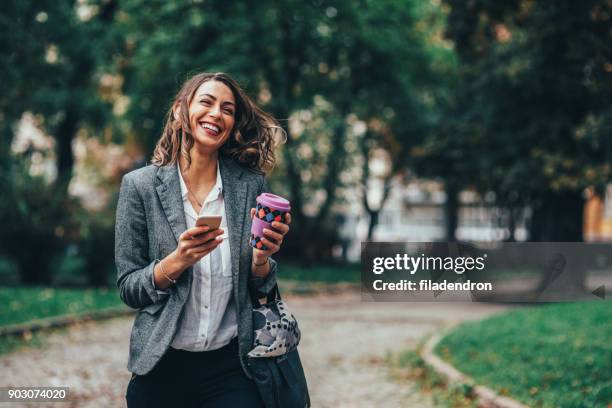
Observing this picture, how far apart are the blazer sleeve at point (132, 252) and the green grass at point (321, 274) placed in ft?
63.3

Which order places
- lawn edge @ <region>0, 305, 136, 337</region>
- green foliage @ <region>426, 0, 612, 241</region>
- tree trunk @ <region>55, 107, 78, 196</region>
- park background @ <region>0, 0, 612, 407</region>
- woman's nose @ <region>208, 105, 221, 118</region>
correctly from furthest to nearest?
1. tree trunk @ <region>55, 107, 78, 196</region>
2. green foliage @ <region>426, 0, 612, 241</region>
3. lawn edge @ <region>0, 305, 136, 337</region>
4. park background @ <region>0, 0, 612, 407</region>
5. woman's nose @ <region>208, 105, 221, 118</region>

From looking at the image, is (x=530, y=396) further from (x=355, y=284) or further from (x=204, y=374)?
(x=355, y=284)

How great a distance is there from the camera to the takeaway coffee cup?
2.37 m

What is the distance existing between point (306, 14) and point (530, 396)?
13.8m

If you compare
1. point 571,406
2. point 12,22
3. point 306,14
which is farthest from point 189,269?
point 306,14

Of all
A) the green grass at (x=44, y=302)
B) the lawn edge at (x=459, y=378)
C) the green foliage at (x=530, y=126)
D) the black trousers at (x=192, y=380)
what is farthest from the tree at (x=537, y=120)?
the black trousers at (x=192, y=380)

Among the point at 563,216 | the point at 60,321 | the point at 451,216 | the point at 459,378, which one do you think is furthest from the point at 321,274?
the point at 459,378

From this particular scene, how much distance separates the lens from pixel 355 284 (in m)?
21.5

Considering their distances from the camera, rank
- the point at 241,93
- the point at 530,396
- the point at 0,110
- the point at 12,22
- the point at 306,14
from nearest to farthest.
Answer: the point at 241,93
the point at 530,396
the point at 12,22
the point at 0,110
the point at 306,14

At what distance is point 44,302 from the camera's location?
13461 mm

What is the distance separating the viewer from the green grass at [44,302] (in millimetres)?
11969

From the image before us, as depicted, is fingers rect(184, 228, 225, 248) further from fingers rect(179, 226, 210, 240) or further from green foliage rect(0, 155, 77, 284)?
green foliage rect(0, 155, 77, 284)

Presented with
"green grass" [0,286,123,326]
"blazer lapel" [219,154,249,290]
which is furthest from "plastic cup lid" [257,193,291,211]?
"green grass" [0,286,123,326]

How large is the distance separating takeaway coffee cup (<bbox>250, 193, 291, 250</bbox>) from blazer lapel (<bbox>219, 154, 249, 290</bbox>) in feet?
0.40
